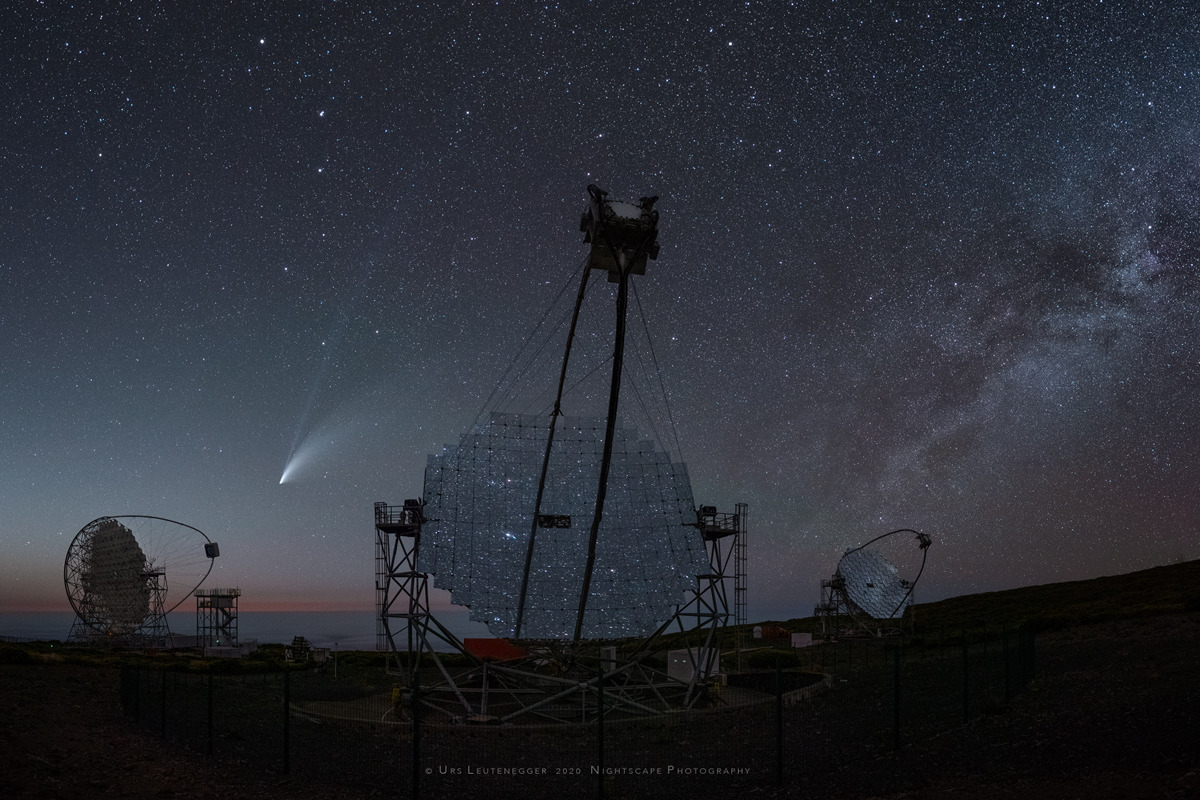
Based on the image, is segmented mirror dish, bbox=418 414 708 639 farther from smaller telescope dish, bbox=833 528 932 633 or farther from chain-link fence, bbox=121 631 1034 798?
smaller telescope dish, bbox=833 528 932 633

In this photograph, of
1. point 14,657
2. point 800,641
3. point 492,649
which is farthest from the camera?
point 800,641

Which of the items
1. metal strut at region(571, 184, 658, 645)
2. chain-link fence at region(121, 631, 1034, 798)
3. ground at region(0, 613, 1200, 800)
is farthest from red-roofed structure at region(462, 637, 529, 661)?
metal strut at region(571, 184, 658, 645)

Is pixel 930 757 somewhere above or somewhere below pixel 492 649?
above

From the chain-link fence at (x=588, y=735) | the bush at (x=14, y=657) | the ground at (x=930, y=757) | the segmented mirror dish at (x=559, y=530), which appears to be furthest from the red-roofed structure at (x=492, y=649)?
the ground at (x=930, y=757)

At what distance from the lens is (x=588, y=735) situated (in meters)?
19.4

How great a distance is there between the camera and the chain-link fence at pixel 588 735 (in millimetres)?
13266

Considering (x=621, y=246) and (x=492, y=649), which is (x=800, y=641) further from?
(x=621, y=246)

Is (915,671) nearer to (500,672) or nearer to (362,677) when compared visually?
(500,672)

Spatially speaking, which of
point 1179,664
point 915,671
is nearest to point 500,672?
point 915,671

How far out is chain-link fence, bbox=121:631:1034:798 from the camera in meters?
13.3

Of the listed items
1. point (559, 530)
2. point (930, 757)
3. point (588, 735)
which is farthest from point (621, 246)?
point (588, 735)

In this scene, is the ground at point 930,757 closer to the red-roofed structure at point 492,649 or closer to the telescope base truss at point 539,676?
the telescope base truss at point 539,676

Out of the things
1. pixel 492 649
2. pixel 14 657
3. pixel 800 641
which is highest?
pixel 14 657

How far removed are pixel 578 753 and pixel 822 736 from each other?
4724 mm
